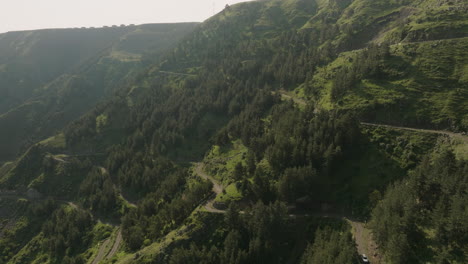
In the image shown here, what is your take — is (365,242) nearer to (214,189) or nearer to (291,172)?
(291,172)

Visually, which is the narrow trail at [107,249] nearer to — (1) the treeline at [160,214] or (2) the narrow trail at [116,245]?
(2) the narrow trail at [116,245]

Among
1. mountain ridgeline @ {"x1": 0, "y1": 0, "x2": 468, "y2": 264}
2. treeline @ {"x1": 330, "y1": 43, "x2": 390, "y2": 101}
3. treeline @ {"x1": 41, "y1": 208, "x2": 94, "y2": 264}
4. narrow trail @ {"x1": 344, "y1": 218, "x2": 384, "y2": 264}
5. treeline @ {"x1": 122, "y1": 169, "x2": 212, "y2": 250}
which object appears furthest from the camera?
treeline @ {"x1": 330, "y1": 43, "x2": 390, "y2": 101}

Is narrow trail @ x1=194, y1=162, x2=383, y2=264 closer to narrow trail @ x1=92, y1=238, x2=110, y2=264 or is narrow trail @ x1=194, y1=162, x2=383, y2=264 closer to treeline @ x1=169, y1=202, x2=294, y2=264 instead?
treeline @ x1=169, y1=202, x2=294, y2=264

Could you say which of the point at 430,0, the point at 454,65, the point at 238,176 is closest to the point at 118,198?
the point at 238,176

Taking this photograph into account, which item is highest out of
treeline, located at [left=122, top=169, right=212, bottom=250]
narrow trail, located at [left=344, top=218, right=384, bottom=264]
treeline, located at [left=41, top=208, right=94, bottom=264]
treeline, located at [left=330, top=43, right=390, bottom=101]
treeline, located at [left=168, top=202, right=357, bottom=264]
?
treeline, located at [left=330, top=43, right=390, bottom=101]

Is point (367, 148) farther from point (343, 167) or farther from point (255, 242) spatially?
point (255, 242)

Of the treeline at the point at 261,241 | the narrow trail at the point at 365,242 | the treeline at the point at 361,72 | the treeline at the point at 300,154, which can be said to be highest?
the treeline at the point at 361,72

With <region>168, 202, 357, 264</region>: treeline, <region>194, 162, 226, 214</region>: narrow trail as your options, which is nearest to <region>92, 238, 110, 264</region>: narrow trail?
<region>168, 202, 357, 264</region>: treeline

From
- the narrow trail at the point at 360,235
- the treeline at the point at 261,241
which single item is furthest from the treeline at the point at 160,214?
the treeline at the point at 261,241
